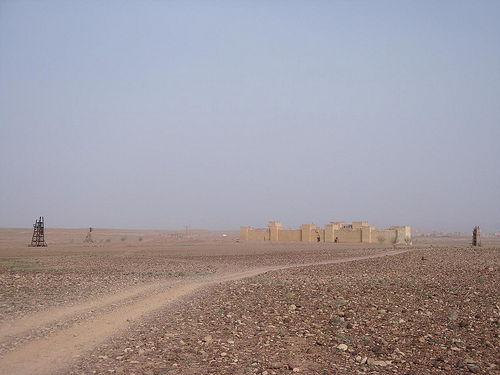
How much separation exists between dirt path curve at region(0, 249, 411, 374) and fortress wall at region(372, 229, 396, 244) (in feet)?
180

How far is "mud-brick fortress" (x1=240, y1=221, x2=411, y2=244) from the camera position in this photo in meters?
69.6

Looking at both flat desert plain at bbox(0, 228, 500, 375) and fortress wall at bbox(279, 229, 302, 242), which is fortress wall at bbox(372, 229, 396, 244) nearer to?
fortress wall at bbox(279, 229, 302, 242)

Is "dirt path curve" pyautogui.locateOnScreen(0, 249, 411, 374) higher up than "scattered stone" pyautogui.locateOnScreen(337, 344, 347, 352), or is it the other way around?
"scattered stone" pyautogui.locateOnScreen(337, 344, 347, 352)

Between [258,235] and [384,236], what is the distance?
19597 millimetres

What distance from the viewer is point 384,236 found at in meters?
69.9

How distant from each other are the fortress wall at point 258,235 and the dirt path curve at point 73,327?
5996cm

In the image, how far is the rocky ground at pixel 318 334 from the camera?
29.1 ft

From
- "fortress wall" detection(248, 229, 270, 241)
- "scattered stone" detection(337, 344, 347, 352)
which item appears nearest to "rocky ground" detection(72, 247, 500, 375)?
"scattered stone" detection(337, 344, 347, 352)

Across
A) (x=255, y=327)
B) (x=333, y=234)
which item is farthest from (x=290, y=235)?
(x=255, y=327)

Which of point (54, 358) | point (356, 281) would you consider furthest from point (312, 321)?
point (356, 281)

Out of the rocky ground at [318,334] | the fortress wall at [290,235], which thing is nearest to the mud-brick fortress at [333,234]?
the fortress wall at [290,235]

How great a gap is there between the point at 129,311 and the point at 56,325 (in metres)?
2.44

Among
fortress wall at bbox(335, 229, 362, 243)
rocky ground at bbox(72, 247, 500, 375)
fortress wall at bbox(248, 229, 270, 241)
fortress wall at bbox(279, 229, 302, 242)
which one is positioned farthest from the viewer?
fortress wall at bbox(248, 229, 270, 241)

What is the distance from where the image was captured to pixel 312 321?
12484mm
